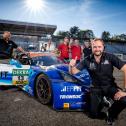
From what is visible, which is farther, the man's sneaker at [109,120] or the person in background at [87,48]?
the person in background at [87,48]

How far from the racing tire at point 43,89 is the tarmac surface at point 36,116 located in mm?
141

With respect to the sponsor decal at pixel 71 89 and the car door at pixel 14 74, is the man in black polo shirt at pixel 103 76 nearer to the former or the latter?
the sponsor decal at pixel 71 89

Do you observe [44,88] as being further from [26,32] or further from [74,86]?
[26,32]

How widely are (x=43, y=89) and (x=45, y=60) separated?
5.16 ft

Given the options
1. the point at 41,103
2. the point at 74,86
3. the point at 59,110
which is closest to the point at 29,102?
the point at 41,103

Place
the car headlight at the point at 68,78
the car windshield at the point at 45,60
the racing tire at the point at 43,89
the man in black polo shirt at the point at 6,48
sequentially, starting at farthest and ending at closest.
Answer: the man in black polo shirt at the point at 6,48
the car windshield at the point at 45,60
the racing tire at the point at 43,89
the car headlight at the point at 68,78

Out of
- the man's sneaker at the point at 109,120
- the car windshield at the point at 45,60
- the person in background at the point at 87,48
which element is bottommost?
the man's sneaker at the point at 109,120

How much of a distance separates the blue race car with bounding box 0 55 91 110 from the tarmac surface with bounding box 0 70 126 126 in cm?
18

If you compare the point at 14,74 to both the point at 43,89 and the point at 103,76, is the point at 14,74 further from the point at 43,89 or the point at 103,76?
the point at 103,76

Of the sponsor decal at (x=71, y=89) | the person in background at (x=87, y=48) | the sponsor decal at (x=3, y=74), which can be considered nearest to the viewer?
the sponsor decal at (x=71, y=89)

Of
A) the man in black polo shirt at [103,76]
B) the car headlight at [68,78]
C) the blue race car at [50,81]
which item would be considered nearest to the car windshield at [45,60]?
the blue race car at [50,81]

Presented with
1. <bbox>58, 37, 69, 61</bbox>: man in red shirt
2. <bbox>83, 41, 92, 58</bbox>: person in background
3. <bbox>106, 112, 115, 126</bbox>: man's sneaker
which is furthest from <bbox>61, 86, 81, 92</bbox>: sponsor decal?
<bbox>83, 41, 92, 58</bbox>: person in background

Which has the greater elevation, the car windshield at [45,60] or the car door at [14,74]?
the car windshield at [45,60]

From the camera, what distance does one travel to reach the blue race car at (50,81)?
499 cm
